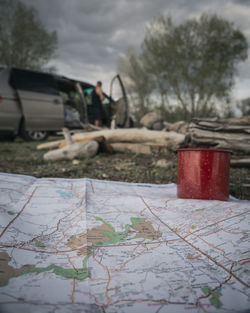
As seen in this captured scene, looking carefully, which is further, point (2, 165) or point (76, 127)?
Answer: point (76, 127)

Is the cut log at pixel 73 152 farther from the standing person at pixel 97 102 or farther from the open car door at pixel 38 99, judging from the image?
the standing person at pixel 97 102

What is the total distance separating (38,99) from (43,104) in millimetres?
181

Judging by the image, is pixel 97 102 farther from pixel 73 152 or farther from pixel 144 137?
→ pixel 73 152

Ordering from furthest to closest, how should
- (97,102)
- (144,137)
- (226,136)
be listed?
(97,102), (144,137), (226,136)

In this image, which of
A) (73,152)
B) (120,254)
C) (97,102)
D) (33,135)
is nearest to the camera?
(120,254)

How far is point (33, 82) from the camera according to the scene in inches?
235

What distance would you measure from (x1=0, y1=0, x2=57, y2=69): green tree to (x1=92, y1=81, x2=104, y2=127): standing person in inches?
489

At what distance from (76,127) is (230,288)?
22.7 feet

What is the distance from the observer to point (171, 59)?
15.5 metres

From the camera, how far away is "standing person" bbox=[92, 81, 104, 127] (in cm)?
666

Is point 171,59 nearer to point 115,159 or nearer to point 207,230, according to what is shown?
point 115,159

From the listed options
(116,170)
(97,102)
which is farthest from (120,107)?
(116,170)

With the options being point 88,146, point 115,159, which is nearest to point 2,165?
point 88,146

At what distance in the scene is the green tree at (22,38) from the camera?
16016 millimetres
